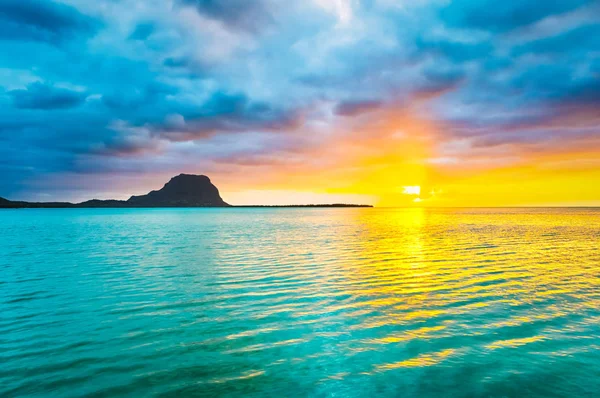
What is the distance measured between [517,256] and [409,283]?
18421 millimetres

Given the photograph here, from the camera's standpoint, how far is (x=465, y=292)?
19.7 meters

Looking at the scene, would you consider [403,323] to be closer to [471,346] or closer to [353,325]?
[353,325]

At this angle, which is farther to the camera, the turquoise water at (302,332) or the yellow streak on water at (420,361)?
the yellow streak on water at (420,361)

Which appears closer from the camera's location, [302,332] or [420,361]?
[420,361]

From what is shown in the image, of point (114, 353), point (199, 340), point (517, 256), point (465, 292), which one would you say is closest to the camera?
point (114, 353)

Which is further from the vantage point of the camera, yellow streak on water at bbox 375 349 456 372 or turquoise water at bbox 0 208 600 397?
yellow streak on water at bbox 375 349 456 372

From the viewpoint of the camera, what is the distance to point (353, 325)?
47.1 feet

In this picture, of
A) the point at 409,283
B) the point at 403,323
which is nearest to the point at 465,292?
the point at 409,283

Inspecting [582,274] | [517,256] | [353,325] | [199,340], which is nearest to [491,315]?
[353,325]

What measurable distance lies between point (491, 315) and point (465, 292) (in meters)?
4.49

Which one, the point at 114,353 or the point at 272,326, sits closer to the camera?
the point at 114,353

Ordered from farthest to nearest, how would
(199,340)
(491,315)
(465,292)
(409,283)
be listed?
(409,283) → (465,292) → (491,315) → (199,340)

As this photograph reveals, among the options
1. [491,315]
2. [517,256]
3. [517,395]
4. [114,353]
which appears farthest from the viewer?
[517,256]

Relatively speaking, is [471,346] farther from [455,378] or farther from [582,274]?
[582,274]
